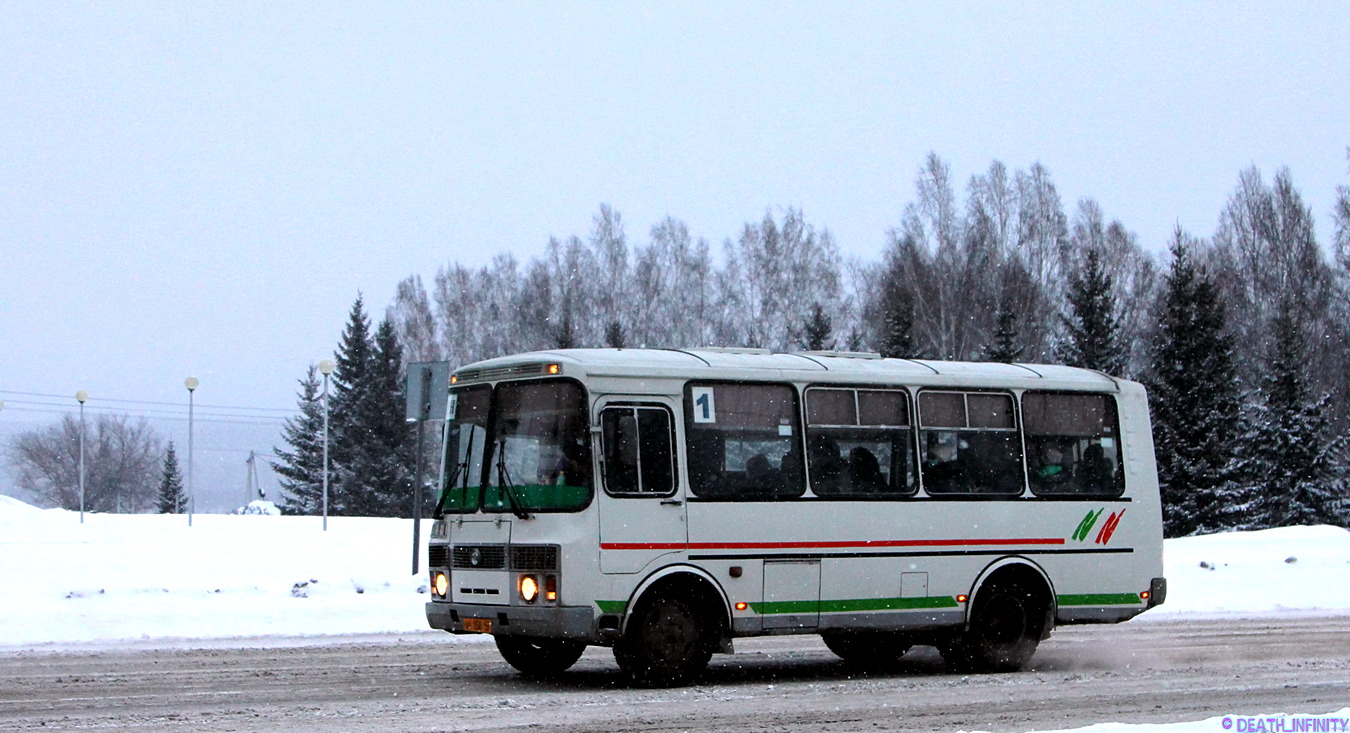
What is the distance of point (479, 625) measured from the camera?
42.3 feet

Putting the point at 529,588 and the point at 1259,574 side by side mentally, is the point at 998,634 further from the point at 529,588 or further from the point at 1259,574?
the point at 1259,574

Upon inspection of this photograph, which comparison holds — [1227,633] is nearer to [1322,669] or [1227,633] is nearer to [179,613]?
[1322,669]

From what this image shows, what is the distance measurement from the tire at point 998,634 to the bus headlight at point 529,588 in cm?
433

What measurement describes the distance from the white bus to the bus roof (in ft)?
0.08

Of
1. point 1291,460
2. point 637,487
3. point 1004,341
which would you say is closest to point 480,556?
point 637,487

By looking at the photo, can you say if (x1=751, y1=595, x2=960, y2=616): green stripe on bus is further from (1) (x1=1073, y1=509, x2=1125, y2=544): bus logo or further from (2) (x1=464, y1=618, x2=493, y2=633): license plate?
(2) (x1=464, y1=618, x2=493, y2=633): license plate

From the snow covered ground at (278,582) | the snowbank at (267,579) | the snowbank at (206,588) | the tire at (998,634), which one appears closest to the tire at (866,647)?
the tire at (998,634)

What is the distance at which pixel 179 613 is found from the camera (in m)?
18.8

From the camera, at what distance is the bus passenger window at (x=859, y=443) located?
13.9m

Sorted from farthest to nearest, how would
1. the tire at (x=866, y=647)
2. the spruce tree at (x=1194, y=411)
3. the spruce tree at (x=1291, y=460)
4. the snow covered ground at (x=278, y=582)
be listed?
the spruce tree at (x=1194, y=411), the spruce tree at (x=1291, y=460), the snow covered ground at (x=278, y=582), the tire at (x=866, y=647)

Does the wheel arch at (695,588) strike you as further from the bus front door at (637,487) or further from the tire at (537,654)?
the tire at (537,654)

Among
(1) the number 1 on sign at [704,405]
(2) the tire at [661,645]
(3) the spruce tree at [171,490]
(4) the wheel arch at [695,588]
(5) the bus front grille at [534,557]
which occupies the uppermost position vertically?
(3) the spruce tree at [171,490]

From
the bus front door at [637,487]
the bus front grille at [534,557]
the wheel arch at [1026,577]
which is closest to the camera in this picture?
the bus front grille at [534,557]

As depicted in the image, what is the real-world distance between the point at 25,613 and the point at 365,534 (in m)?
11.1
